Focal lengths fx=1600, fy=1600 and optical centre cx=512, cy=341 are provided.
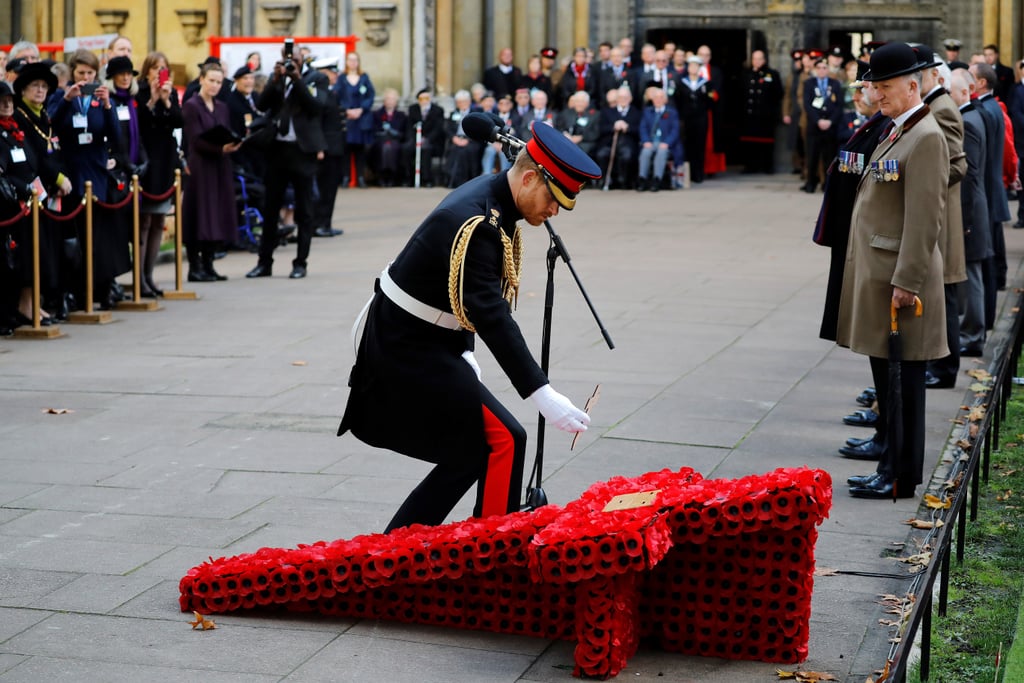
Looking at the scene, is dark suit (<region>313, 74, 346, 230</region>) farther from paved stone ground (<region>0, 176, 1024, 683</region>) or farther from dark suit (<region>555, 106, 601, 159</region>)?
dark suit (<region>555, 106, 601, 159</region>)

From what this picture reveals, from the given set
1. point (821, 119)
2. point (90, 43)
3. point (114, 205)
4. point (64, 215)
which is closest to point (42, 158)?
point (64, 215)

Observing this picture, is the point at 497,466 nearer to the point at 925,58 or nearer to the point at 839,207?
the point at 839,207

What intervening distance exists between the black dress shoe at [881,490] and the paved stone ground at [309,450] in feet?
0.26

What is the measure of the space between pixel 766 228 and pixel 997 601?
44.2 ft

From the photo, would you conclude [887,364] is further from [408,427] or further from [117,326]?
[117,326]

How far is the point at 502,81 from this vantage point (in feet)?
85.0

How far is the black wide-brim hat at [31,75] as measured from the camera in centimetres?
1131

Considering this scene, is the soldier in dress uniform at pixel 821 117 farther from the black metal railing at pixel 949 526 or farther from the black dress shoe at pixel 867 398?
the black dress shoe at pixel 867 398

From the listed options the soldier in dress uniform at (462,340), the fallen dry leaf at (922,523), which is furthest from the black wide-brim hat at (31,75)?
the fallen dry leaf at (922,523)

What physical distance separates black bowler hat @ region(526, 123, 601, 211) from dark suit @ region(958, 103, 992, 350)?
517 centimetres

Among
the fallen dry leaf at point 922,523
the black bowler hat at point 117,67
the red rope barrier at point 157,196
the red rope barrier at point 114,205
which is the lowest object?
the fallen dry leaf at point 922,523

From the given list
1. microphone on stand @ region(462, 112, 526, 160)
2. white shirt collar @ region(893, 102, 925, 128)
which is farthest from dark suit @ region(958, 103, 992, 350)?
microphone on stand @ region(462, 112, 526, 160)

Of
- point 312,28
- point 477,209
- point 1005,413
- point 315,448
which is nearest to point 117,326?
point 315,448

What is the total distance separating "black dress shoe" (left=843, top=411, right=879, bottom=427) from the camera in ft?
27.5
